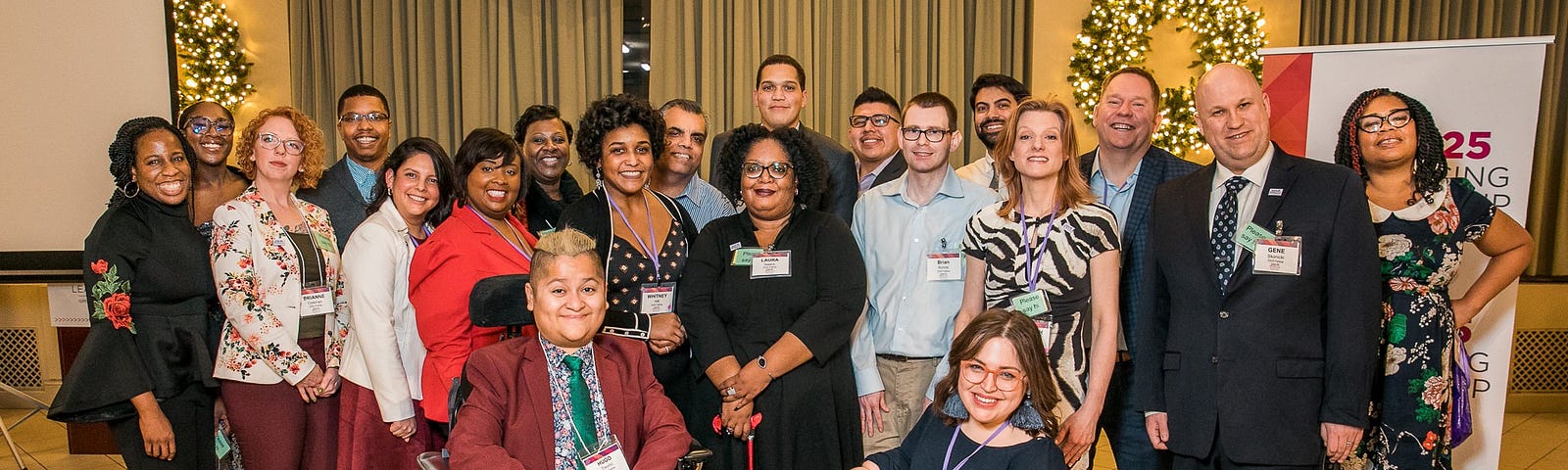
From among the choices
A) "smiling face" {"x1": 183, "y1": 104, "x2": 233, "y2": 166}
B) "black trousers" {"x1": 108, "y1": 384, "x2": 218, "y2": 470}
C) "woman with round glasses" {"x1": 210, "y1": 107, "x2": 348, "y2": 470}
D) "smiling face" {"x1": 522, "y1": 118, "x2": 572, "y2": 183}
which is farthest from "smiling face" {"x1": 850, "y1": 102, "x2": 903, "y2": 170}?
"black trousers" {"x1": 108, "y1": 384, "x2": 218, "y2": 470}

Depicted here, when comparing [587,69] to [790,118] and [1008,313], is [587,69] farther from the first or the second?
[1008,313]

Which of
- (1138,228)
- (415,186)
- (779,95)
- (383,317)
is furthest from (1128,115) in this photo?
(383,317)

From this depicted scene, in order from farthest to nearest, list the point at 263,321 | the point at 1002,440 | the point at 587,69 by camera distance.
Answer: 1. the point at 587,69
2. the point at 263,321
3. the point at 1002,440

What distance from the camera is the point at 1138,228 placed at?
2943mm

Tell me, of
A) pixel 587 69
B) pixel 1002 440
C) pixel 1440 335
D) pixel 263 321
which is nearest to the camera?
pixel 1002 440

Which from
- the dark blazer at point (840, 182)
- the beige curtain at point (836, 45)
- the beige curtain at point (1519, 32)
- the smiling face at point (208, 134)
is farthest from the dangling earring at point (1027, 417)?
the beige curtain at point (1519, 32)

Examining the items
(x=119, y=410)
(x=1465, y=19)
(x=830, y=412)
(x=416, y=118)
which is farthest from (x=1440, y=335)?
(x=416, y=118)

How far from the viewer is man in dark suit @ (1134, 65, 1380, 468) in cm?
227

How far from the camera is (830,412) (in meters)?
2.79

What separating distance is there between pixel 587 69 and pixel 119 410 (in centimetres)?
434

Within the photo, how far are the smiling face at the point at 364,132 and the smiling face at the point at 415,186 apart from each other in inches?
40.4

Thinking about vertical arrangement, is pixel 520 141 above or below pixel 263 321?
above

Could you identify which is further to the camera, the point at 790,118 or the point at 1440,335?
the point at 790,118

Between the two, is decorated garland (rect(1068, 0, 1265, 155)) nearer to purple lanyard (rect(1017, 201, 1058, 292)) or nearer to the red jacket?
purple lanyard (rect(1017, 201, 1058, 292))
